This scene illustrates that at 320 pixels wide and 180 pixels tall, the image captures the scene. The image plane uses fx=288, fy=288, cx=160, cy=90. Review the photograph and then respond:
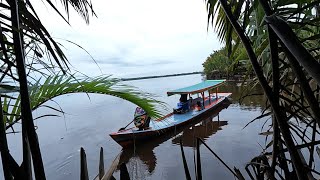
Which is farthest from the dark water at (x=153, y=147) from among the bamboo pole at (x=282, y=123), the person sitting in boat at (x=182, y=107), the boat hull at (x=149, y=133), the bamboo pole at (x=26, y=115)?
the bamboo pole at (x=282, y=123)

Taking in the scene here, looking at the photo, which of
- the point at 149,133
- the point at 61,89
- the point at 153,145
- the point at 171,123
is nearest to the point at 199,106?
the point at 171,123

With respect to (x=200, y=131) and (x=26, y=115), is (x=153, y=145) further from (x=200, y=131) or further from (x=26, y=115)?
(x=26, y=115)

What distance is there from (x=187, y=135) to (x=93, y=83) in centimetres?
809

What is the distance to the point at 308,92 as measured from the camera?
0.50 metres

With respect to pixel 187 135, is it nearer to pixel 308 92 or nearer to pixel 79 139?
pixel 79 139

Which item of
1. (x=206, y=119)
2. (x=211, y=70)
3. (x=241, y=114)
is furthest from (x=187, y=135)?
(x=211, y=70)

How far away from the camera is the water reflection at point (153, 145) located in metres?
6.22

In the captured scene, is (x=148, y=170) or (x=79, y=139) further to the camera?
(x=79, y=139)

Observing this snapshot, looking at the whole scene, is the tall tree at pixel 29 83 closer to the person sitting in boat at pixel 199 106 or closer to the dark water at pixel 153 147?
the dark water at pixel 153 147

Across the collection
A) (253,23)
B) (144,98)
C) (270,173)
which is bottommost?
(270,173)

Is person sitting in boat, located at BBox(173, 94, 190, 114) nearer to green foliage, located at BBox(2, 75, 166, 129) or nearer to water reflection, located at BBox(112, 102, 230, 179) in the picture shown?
water reflection, located at BBox(112, 102, 230, 179)

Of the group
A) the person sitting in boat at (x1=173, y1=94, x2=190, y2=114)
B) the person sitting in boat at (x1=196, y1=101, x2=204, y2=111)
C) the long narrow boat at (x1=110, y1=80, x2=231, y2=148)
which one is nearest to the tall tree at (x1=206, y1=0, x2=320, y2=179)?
the long narrow boat at (x1=110, y1=80, x2=231, y2=148)

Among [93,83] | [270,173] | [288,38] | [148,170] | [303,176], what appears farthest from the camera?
[148,170]

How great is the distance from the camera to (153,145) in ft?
26.7
